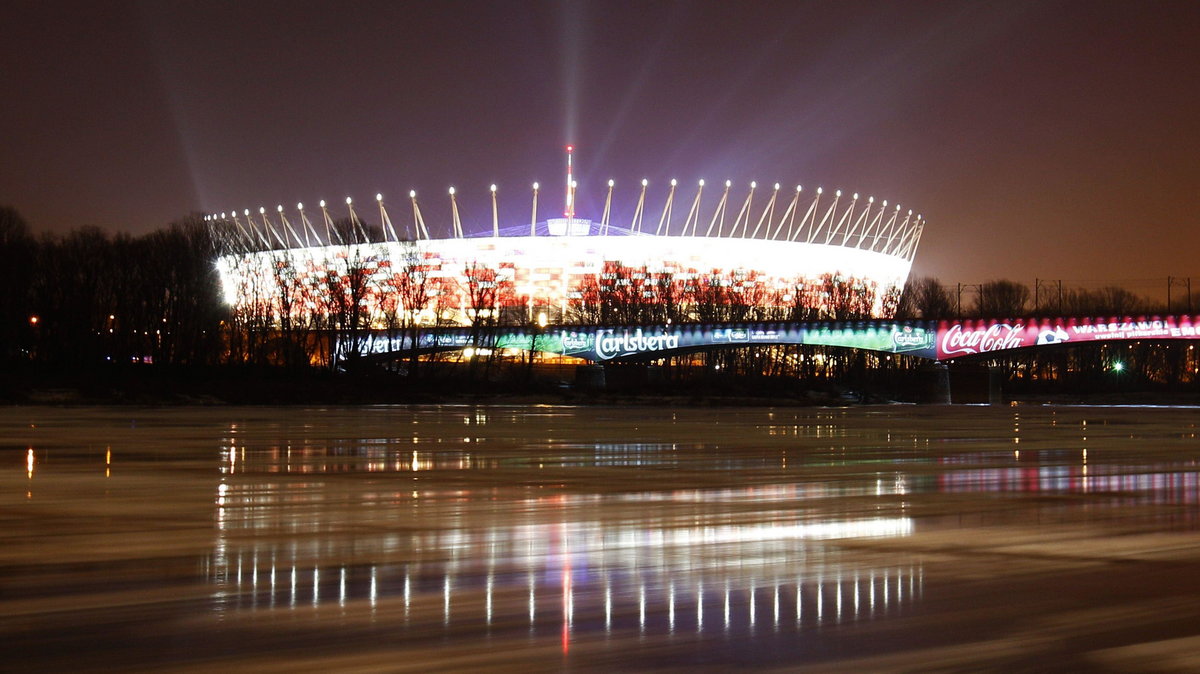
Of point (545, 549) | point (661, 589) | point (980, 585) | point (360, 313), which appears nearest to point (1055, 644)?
point (980, 585)

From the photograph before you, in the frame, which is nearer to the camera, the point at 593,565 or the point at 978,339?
the point at 593,565

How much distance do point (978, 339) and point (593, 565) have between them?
10500 centimetres

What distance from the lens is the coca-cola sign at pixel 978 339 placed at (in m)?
110

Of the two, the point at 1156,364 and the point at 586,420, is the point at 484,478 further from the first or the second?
the point at 1156,364

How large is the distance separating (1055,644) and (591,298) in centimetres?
14567

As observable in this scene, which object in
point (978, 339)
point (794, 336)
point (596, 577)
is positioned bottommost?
point (596, 577)

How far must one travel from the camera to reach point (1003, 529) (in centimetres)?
1384

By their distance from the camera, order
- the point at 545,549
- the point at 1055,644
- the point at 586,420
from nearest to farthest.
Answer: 1. the point at 1055,644
2. the point at 545,549
3. the point at 586,420

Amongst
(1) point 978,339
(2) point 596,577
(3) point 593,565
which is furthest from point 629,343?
(2) point 596,577

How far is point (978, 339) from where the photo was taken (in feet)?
364

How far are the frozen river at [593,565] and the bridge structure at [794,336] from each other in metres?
83.7

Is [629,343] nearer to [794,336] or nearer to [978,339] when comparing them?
[794,336]

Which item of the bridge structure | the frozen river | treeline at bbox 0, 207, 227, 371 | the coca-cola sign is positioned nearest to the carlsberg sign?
the bridge structure

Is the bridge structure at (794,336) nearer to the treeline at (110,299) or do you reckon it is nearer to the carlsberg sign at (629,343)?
the carlsberg sign at (629,343)
